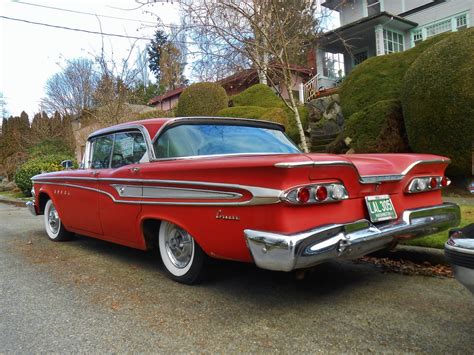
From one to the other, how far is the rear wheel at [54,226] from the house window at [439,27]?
19.9 meters

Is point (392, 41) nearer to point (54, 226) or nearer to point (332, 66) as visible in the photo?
point (332, 66)

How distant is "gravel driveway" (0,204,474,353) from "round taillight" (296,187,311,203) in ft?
2.82

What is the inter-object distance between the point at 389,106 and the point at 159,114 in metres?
11.6

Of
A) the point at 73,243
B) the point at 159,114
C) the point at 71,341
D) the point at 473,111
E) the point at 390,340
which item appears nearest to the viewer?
the point at 390,340

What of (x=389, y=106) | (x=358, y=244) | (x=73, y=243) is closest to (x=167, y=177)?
(x=358, y=244)

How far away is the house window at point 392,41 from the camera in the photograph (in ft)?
69.5

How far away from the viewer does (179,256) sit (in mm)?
3865

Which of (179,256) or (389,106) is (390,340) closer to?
(179,256)

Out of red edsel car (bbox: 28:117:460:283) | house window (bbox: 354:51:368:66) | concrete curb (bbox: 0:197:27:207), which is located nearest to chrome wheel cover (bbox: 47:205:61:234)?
red edsel car (bbox: 28:117:460:283)

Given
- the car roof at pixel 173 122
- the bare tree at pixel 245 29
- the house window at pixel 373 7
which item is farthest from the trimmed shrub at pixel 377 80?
the house window at pixel 373 7

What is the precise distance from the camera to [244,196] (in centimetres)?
290

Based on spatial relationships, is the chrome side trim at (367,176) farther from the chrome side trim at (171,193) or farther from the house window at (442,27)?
the house window at (442,27)

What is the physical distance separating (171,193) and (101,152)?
1.83 metres

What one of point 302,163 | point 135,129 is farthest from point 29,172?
point 302,163
